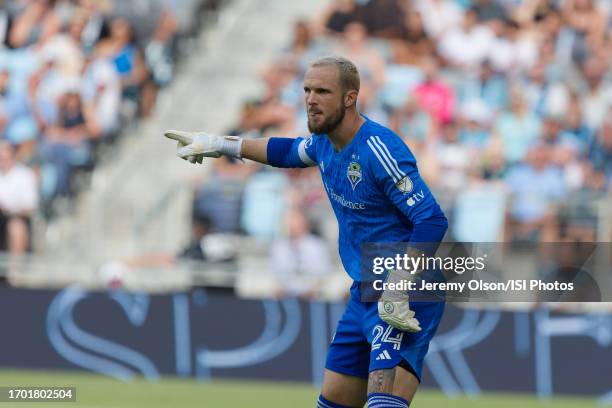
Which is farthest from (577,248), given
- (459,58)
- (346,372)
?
(346,372)

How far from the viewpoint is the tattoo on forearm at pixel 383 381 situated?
7144mm

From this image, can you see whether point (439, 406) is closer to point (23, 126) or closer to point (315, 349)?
point (315, 349)

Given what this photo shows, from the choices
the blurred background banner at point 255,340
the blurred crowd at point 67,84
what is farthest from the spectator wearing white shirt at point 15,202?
the blurred background banner at point 255,340

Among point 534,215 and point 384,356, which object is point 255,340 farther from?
point 384,356

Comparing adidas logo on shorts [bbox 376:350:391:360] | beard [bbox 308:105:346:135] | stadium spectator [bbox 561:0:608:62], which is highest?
stadium spectator [bbox 561:0:608:62]

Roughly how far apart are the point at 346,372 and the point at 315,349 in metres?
6.44

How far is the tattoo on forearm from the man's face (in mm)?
1347

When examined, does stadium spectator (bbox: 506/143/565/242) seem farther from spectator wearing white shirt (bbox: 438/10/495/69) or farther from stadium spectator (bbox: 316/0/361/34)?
stadium spectator (bbox: 316/0/361/34)

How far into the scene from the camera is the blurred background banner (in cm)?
1364

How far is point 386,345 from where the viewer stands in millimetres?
7207

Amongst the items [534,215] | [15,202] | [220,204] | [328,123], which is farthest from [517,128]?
[328,123]

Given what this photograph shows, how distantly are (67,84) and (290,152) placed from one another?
9.36 meters

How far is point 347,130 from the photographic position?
23.9ft

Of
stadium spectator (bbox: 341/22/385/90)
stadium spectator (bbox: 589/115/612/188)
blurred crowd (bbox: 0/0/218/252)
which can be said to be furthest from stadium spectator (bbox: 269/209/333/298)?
stadium spectator (bbox: 589/115/612/188)
